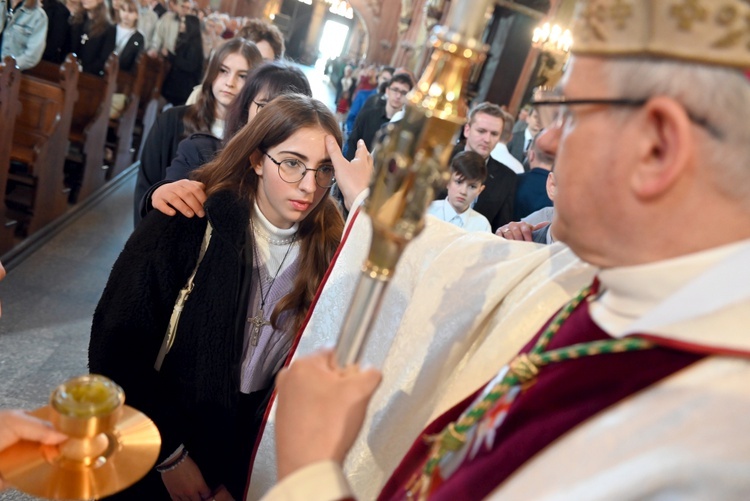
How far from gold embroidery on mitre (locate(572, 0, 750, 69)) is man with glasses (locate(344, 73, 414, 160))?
499 cm

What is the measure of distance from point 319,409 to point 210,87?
3057 millimetres

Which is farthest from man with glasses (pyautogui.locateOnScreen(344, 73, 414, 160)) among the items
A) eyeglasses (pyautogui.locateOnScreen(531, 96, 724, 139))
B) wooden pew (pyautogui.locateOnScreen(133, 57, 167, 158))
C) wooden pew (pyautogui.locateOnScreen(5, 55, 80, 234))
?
eyeglasses (pyautogui.locateOnScreen(531, 96, 724, 139))

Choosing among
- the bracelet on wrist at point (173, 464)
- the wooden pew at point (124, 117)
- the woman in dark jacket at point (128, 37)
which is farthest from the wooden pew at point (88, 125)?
the bracelet on wrist at point (173, 464)

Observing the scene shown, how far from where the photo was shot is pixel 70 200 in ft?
17.6

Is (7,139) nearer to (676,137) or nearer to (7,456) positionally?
(7,456)

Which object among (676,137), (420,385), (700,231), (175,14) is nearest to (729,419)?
(700,231)

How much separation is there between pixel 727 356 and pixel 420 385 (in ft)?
2.10

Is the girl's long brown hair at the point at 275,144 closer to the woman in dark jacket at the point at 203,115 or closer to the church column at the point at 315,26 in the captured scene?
the woman in dark jacket at the point at 203,115

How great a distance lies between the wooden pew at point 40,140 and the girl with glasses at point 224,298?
2819 mm

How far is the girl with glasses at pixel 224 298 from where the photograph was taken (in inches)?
68.5

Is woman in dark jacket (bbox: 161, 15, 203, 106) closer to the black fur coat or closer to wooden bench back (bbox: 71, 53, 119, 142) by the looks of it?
wooden bench back (bbox: 71, 53, 119, 142)

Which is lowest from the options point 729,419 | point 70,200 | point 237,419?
point 70,200

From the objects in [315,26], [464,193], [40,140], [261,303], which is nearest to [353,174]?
[261,303]

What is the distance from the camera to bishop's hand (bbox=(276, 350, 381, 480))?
78 centimetres
